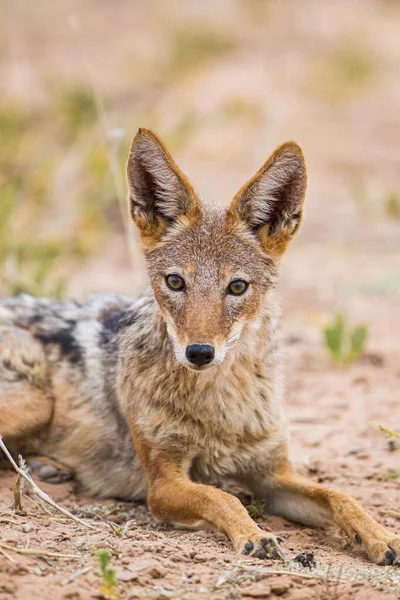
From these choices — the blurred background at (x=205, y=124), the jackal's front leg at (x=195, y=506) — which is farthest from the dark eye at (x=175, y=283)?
the blurred background at (x=205, y=124)

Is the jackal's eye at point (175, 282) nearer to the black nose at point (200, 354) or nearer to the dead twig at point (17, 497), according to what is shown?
the black nose at point (200, 354)

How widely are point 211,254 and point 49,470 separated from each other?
1834 mm

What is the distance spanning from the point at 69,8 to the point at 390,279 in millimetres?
18490

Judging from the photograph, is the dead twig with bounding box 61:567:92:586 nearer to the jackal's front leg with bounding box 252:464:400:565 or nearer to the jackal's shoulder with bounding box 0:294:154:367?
the jackal's front leg with bounding box 252:464:400:565

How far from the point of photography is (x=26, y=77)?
58.9 feet

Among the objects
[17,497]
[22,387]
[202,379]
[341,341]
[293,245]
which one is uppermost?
[293,245]

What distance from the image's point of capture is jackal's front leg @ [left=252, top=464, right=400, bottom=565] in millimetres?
4062

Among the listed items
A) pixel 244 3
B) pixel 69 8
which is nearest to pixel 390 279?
pixel 244 3

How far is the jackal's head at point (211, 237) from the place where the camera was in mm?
4312

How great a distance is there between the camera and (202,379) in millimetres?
4703

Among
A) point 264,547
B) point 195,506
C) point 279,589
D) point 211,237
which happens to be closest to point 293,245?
point 211,237

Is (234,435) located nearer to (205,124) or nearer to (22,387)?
(22,387)

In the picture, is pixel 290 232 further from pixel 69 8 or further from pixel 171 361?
pixel 69 8

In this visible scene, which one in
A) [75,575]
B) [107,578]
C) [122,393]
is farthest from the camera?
[122,393]
